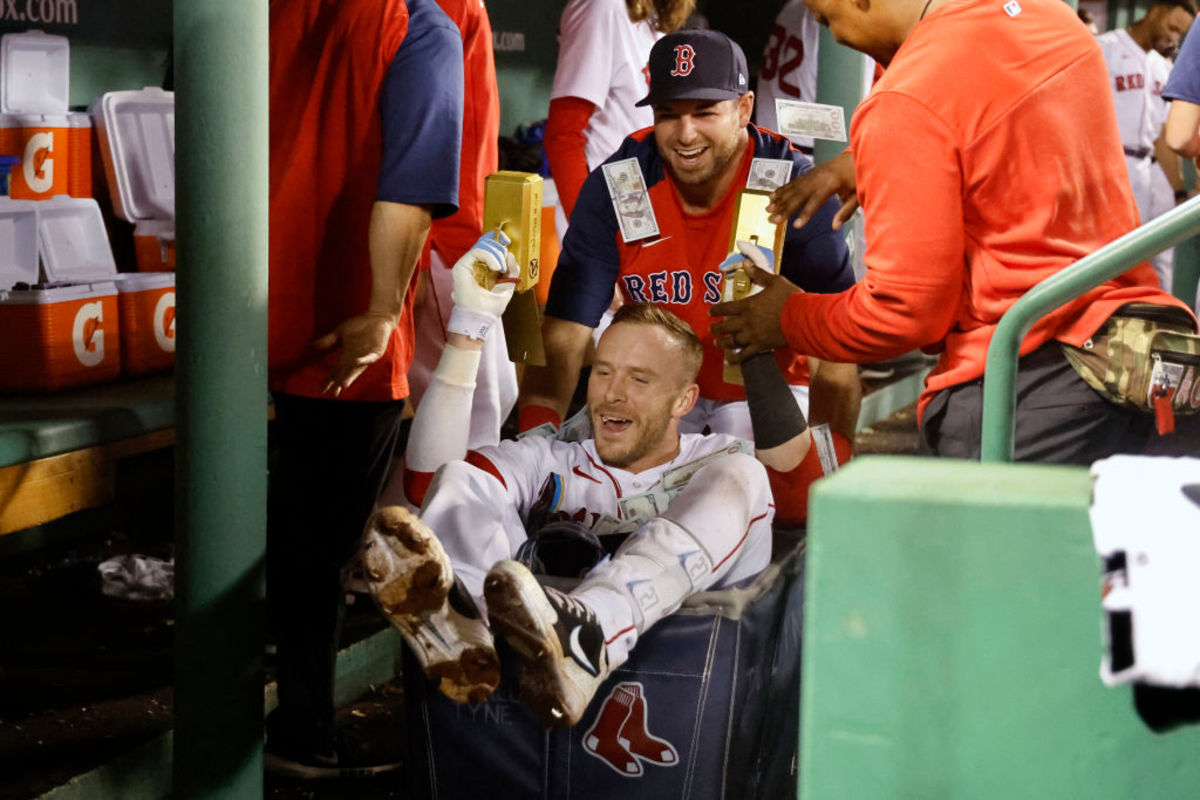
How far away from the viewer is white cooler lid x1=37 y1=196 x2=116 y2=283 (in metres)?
4.28

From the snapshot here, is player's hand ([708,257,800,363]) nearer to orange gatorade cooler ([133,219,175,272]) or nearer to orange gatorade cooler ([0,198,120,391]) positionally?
orange gatorade cooler ([0,198,120,391])

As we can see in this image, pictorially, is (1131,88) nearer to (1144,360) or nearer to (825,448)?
(825,448)

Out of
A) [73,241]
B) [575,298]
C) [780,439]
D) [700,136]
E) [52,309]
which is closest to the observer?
[780,439]

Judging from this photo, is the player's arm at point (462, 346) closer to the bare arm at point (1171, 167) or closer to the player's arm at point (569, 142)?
the player's arm at point (569, 142)

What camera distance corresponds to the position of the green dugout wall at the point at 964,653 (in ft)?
5.34

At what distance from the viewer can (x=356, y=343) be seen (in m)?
3.12

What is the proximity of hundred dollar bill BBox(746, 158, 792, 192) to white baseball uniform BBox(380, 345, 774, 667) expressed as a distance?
547 millimetres

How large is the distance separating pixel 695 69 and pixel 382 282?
0.83 meters

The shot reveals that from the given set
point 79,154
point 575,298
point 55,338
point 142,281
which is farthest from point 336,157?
point 79,154

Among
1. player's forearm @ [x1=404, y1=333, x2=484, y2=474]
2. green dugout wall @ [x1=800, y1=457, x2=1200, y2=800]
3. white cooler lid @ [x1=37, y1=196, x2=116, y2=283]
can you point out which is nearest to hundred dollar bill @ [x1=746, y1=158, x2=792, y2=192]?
player's forearm @ [x1=404, y1=333, x2=484, y2=474]

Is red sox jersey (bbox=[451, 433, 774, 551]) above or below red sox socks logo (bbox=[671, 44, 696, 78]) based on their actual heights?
below

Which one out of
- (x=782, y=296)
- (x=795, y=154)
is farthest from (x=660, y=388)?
(x=795, y=154)

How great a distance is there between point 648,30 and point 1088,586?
3.67m

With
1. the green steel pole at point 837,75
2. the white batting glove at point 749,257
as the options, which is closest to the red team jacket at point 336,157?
the white batting glove at point 749,257
